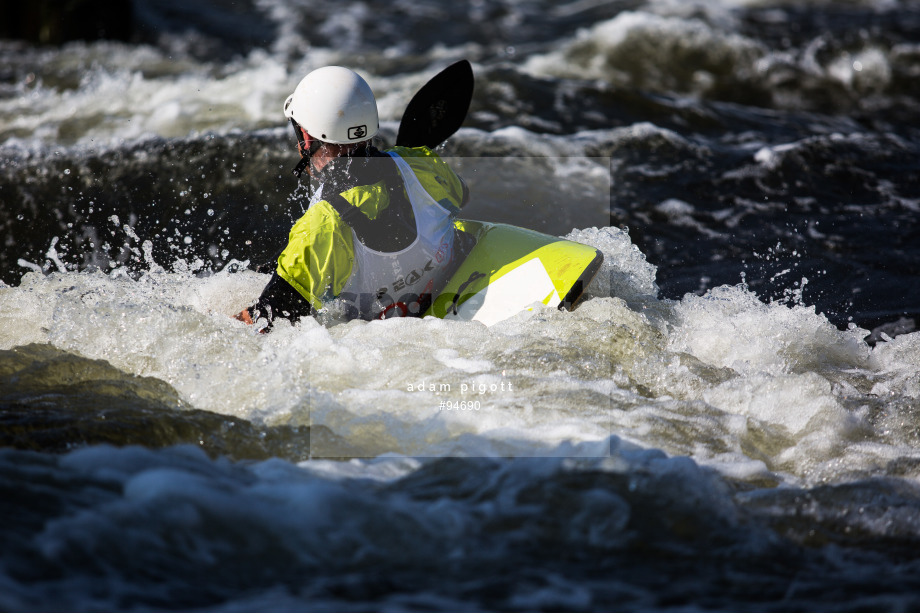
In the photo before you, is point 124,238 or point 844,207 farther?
point 844,207

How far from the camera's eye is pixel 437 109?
4047 mm

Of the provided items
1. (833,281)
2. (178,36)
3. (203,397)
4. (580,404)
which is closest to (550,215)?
(833,281)

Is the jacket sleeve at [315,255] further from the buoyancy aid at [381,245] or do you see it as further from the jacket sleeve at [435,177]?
the jacket sleeve at [435,177]

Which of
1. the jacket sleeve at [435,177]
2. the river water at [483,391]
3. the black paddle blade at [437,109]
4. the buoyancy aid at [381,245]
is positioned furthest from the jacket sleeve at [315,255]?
the black paddle blade at [437,109]

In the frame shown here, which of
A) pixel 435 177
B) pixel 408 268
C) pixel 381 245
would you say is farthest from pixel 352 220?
pixel 435 177

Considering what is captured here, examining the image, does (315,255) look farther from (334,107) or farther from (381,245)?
(334,107)

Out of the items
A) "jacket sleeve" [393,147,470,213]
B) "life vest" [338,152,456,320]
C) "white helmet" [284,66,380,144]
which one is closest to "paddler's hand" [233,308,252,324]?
"life vest" [338,152,456,320]

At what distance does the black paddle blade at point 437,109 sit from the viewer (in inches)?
157

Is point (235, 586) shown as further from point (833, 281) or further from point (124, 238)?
point (833, 281)

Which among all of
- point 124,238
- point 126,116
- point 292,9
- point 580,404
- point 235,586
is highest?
point 292,9

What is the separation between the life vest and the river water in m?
0.11

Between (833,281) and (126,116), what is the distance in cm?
599

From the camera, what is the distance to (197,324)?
11.6ft

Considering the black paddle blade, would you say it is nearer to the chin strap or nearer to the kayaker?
the kayaker
